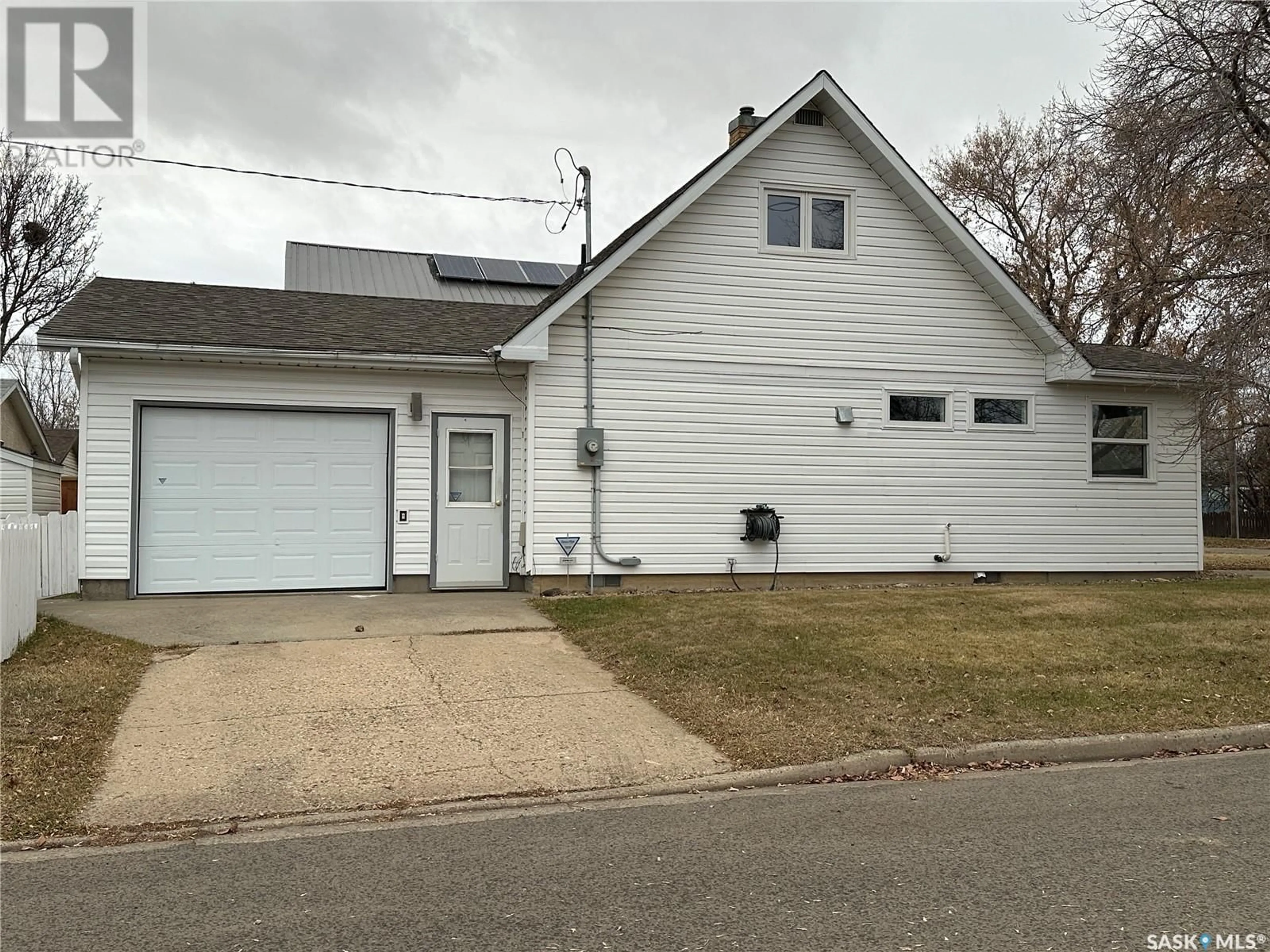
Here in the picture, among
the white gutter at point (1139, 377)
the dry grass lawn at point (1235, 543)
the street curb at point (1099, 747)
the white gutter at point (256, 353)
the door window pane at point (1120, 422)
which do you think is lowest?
the dry grass lawn at point (1235, 543)

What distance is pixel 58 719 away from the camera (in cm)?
680

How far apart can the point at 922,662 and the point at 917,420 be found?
631cm

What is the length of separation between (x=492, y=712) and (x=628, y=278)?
Answer: 7.29 metres

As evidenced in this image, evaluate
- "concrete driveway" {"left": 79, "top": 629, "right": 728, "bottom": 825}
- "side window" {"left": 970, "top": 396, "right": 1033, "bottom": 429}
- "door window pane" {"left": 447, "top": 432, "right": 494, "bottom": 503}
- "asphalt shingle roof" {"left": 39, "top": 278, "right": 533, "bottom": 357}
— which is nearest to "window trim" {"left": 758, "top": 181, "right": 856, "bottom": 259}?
"side window" {"left": 970, "top": 396, "right": 1033, "bottom": 429}

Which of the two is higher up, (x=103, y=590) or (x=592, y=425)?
(x=592, y=425)

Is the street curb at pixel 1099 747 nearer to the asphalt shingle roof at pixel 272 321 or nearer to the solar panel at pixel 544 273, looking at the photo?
the asphalt shingle roof at pixel 272 321

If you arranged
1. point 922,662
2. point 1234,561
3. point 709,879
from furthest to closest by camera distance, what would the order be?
point 1234,561, point 922,662, point 709,879

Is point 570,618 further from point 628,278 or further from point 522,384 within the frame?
point 628,278

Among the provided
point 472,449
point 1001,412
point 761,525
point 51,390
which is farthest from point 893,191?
point 51,390

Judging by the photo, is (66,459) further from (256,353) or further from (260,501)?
(256,353)

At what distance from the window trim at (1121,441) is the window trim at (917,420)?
2.24 meters

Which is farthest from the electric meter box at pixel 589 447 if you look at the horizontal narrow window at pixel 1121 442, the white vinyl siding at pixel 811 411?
the horizontal narrow window at pixel 1121 442

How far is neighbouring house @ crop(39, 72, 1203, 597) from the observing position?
1234cm

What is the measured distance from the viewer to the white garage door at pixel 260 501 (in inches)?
483
